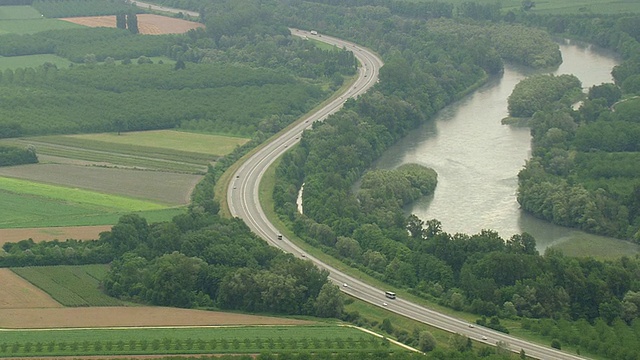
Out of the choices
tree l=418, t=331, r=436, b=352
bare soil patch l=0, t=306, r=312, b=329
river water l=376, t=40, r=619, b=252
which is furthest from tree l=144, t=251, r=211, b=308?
river water l=376, t=40, r=619, b=252

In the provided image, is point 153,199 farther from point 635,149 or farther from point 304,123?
point 635,149

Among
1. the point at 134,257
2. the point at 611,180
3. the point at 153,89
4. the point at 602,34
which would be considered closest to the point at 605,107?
the point at 611,180

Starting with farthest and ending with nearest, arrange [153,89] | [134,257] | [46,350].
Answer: [153,89], [134,257], [46,350]

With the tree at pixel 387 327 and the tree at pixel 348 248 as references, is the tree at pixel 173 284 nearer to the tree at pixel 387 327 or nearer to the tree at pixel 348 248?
the tree at pixel 348 248

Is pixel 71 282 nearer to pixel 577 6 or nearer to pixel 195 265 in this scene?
pixel 195 265

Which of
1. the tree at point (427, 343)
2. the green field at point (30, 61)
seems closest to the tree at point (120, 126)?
the green field at point (30, 61)
